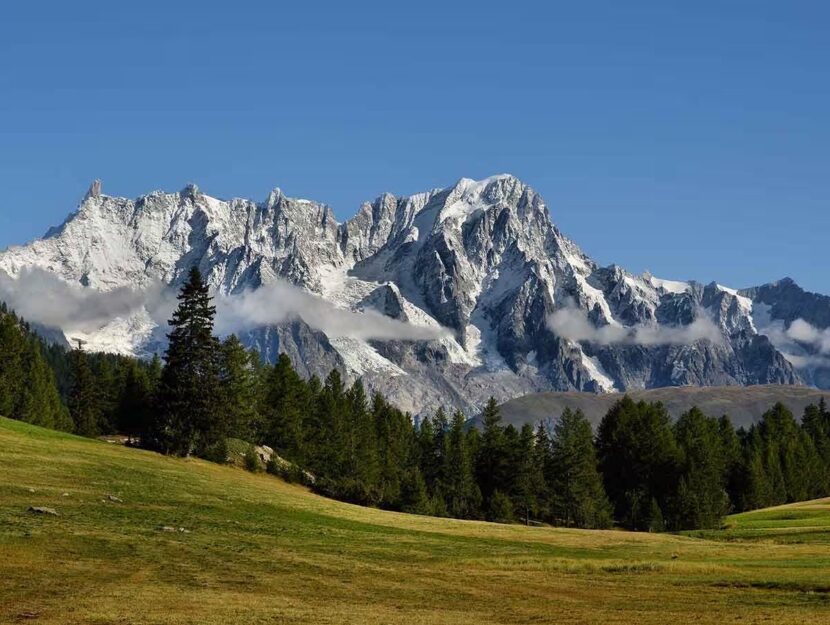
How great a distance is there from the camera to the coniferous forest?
100m

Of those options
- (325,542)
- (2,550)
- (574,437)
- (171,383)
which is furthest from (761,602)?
(574,437)

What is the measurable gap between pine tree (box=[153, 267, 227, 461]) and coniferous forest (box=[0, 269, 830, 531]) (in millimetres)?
142

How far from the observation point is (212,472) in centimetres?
8869

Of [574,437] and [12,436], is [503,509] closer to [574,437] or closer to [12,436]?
[574,437]

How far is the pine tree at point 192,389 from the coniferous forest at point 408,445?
0.47 feet

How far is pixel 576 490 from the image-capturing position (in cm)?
13050

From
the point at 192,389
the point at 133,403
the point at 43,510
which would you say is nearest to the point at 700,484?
the point at 192,389

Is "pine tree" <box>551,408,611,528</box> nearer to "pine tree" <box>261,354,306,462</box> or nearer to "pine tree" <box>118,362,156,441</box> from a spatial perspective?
"pine tree" <box>261,354,306,462</box>

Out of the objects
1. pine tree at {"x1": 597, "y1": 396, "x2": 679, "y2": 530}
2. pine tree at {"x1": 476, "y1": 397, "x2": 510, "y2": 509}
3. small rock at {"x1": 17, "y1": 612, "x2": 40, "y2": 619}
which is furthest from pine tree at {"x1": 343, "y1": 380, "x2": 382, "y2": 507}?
small rock at {"x1": 17, "y1": 612, "x2": 40, "y2": 619}

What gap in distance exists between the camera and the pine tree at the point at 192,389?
95875 mm

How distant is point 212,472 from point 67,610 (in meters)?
57.1

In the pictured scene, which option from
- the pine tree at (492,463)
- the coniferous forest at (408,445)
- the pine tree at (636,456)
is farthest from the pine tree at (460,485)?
the pine tree at (636,456)

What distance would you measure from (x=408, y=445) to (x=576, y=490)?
41239 mm

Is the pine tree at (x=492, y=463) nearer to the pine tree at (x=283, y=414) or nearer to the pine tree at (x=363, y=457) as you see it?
the pine tree at (x=363, y=457)
